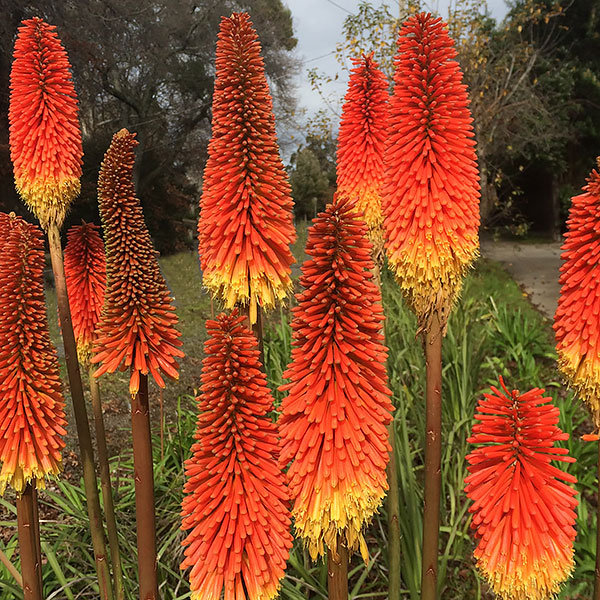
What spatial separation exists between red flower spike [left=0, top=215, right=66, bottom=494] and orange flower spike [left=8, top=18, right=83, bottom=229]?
88 cm

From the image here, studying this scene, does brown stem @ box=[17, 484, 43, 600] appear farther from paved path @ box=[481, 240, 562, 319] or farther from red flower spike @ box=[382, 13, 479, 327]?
paved path @ box=[481, 240, 562, 319]

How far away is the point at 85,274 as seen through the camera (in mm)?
2844

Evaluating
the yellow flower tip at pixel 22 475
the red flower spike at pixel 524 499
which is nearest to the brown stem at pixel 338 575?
the red flower spike at pixel 524 499

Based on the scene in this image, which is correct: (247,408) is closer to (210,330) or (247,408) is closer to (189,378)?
(210,330)

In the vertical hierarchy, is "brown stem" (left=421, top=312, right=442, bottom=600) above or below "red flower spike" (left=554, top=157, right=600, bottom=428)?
below

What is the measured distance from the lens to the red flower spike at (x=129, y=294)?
1.73 metres

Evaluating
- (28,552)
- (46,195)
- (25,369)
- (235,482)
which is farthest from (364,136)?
(28,552)

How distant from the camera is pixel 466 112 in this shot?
2105 mm

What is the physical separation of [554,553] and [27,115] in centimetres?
275

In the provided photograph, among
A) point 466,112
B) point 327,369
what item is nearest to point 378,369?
point 327,369

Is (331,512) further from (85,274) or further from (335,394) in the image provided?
(85,274)

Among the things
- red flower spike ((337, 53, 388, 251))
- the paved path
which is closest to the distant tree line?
the paved path

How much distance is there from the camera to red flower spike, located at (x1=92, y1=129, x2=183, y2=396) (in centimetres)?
173

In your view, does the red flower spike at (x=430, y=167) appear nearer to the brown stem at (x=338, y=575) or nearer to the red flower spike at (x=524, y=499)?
the red flower spike at (x=524, y=499)
